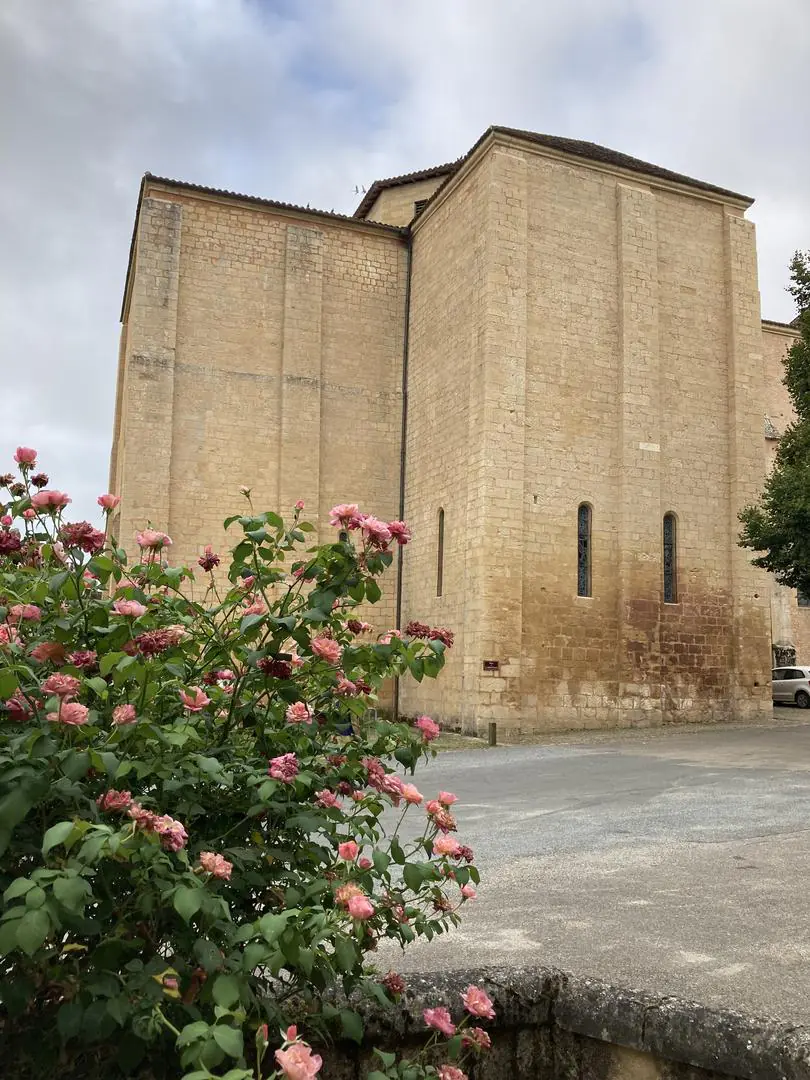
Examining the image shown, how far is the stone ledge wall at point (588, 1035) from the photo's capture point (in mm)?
2594

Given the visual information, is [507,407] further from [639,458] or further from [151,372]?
[151,372]

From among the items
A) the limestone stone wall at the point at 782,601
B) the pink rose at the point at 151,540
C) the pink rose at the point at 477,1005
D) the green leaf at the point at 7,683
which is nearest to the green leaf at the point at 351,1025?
the pink rose at the point at 477,1005

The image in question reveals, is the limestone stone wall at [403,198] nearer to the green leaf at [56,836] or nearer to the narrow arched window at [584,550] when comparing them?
the narrow arched window at [584,550]

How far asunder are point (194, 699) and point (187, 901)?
0.53 meters

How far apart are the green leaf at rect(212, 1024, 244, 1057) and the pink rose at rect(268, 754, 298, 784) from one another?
537 mm

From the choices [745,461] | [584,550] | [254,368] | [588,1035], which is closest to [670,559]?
[584,550]

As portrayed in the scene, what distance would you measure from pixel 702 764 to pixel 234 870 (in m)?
11.8

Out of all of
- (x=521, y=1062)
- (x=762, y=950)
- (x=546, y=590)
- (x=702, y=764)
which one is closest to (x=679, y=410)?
(x=546, y=590)

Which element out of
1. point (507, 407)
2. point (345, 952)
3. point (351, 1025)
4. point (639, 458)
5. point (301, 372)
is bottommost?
point (351, 1025)

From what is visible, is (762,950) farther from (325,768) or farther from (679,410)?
(679,410)

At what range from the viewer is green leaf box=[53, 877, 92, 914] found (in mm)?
1703

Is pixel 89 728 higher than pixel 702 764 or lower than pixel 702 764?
higher

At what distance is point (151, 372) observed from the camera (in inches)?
810

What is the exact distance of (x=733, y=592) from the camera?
811 inches
